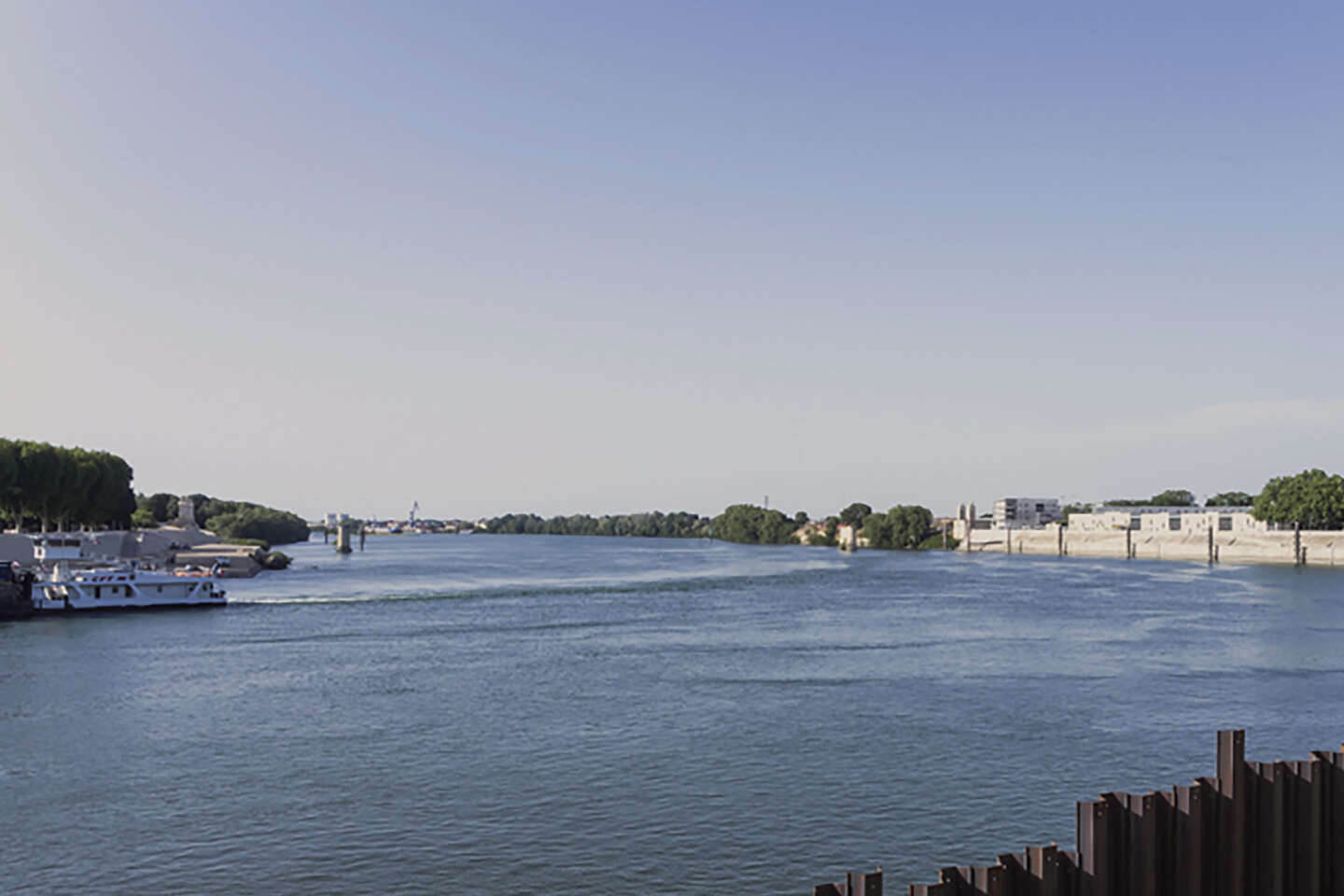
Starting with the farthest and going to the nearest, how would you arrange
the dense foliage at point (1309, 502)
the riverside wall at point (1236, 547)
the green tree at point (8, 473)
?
the dense foliage at point (1309, 502) → the riverside wall at point (1236, 547) → the green tree at point (8, 473)

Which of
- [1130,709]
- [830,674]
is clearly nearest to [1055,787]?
[1130,709]

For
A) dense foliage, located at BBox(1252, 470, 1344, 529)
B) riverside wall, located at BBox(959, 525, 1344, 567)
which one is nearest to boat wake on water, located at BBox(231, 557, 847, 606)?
riverside wall, located at BBox(959, 525, 1344, 567)

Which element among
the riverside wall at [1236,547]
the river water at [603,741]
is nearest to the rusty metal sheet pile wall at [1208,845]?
the river water at [603,741]

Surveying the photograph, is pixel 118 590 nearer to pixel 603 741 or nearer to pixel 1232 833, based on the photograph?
pixel 603 741

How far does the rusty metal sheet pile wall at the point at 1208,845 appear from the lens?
8664mm

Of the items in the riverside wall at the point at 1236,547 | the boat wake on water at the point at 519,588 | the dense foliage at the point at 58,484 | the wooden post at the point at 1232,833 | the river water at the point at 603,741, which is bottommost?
the boat wake on water at the point at 519,588

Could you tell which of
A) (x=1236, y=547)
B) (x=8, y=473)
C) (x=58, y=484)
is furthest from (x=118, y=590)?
(x=1236, y=547)

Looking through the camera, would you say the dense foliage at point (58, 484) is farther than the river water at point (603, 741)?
Yes

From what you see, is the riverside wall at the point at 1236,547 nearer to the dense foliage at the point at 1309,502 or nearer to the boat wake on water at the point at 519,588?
the dense foliage at the point at 1309,502

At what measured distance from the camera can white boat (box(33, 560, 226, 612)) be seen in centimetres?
8650

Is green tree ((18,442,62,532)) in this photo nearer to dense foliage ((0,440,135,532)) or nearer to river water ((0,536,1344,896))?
dense foliage ((0,440,135,532))

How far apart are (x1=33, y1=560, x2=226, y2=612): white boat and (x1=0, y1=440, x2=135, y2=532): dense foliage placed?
19.8 meters

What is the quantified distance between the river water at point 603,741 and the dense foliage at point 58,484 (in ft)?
139

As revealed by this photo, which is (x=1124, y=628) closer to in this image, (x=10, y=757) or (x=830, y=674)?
(x=830, y=674)
